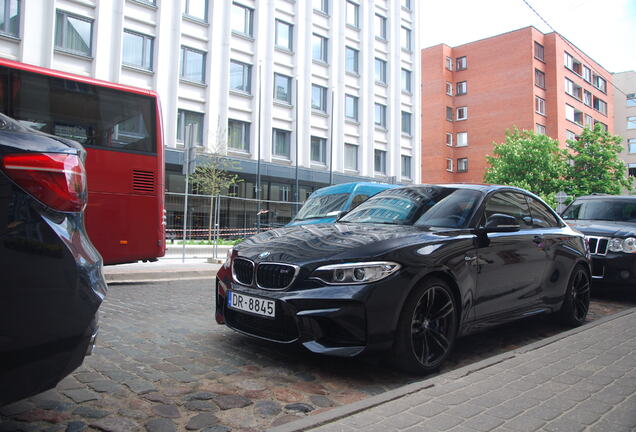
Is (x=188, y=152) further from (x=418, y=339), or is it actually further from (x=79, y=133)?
(x=418, y=339)

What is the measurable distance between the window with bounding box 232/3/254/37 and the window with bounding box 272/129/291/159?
19.1 feet

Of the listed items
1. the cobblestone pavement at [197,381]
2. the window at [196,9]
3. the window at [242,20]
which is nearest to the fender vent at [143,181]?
the cobblestone pavement at [197,381]

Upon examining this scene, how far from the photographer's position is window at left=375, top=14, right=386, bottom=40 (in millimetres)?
35938

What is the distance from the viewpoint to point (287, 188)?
3059 centimetres

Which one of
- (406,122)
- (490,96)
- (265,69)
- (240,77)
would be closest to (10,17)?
(240,77)

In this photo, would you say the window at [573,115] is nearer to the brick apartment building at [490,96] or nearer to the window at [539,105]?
the brick apartment building at [490,96]

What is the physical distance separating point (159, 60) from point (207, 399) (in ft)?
80.3

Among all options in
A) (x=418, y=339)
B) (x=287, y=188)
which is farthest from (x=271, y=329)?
(x=287, y=188)

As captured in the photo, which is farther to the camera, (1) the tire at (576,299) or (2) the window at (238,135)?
(2) the window at (238,135)

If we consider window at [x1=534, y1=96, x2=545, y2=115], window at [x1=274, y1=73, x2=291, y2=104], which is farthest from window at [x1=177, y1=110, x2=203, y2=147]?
window at [x1=534, y1=96, x2=545, y2=115]

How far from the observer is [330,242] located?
374 cm

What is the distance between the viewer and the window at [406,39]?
37938 millimetres

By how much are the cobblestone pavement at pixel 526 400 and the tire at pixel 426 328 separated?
320 millimetres

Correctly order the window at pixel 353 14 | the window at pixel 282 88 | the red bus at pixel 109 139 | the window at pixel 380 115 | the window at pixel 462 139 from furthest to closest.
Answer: the window at pixel 462 139, the window at pixel 380 115, the window at pixel 353 14, the window at pixel 282 88, the red bus at pixel 109 139
